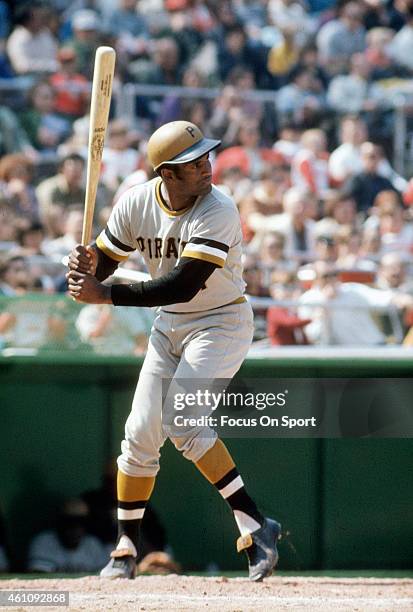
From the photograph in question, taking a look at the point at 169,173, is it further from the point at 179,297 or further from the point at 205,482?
the point at 205,482

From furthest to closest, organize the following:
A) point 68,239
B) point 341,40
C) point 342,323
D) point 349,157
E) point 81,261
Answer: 1. point 341,40
2. point 349,157
3. point 68,239
4. point 342,323
5. point 81,261

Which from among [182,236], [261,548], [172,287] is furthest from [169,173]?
[261,548]

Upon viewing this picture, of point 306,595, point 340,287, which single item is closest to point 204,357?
point 306,595

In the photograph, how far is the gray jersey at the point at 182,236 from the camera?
15.1ft

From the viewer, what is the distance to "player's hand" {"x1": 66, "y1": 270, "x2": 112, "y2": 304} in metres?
4.58

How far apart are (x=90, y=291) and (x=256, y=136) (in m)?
6.92

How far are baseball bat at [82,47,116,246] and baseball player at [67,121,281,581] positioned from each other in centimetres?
12

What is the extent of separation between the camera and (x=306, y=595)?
488 cm

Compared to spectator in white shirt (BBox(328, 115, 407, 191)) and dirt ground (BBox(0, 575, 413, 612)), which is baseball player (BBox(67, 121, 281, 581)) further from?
spectator in white shirt (BBox(328, 115, 407, 191))

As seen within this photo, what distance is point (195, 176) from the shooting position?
15.2 feet

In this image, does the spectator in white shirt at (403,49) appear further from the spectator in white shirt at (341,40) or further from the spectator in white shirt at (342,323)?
the spectator in white shirt at (342,323)

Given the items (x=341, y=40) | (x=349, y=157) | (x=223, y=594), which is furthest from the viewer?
(x=341, y=40)

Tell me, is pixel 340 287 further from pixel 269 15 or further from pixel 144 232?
pixel 269 15

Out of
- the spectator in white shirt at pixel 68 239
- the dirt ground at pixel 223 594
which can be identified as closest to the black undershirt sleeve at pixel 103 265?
the dirt ground at pixel 223 594
